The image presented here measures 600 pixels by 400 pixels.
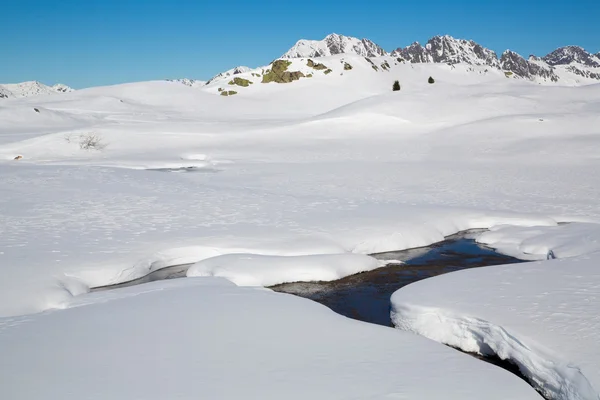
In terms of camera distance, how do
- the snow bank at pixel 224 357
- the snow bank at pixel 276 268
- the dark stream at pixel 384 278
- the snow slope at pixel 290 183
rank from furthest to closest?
1. the snow slope at pixel 290 183
2. the snow bank at pixel 276 268
3. the dark stream at pixel 384 278
4. the snow bank at pixel 224 357

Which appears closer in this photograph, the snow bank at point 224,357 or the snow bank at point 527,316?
the snow bank at point 224,357

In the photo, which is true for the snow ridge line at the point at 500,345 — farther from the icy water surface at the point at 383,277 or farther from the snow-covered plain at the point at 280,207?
the icy water surface at the point at 383,277

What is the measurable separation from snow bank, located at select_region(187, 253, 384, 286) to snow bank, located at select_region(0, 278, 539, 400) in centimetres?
164

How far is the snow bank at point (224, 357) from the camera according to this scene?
200 inches

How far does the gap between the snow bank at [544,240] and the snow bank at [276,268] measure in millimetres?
3469

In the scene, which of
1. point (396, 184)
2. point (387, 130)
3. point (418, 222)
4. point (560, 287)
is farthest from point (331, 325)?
point (387, 130)

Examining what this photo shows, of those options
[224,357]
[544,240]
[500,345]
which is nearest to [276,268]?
[224,357]

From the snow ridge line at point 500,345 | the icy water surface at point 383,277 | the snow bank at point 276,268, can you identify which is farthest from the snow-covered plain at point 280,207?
the icy water surface at point 383,277

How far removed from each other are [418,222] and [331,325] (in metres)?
6.70

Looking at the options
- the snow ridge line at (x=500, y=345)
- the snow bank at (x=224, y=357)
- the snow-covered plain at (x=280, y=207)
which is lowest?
the snow ridge line at (x=500, y=345)

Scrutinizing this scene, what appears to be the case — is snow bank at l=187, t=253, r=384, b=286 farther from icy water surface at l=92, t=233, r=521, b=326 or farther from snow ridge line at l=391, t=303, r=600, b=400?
snow ridge line at l=391, t=303, r=600, b=400

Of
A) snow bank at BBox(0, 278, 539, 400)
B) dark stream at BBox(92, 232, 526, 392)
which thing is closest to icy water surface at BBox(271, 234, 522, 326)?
dark stream at BBox(92, 232, 526, 392)

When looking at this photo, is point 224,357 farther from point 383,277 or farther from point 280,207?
point 280,207

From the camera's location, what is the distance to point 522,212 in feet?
45.9
